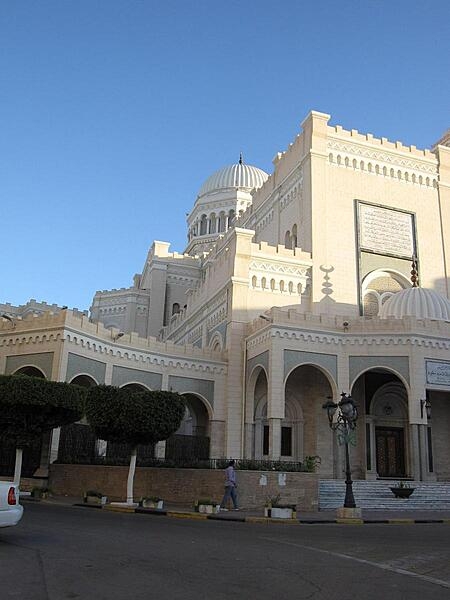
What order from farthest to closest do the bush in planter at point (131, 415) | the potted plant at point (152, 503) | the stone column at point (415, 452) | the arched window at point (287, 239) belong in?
1. the arched window at point (287, 239)
2. the stone column at point (415, 452)
3. the bush in planter at point (131, 415)
4. the potted plant at point (152, 503)

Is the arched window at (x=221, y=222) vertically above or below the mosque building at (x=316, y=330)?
above

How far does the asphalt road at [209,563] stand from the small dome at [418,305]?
18138mm

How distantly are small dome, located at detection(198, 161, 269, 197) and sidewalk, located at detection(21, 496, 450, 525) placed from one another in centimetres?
4183

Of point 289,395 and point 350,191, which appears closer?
point 289,395

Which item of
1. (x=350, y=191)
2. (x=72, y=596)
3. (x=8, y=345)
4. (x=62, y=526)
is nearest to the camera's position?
(x=72, y=596)

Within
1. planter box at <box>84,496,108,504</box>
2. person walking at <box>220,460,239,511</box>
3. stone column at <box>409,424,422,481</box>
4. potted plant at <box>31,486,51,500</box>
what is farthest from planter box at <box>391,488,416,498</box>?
potted plant at <box>31,486,51,500</box>

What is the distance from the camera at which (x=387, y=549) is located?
11.2 m

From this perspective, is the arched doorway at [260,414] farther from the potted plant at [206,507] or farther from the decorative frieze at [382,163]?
the decorative frieze at [382,163]

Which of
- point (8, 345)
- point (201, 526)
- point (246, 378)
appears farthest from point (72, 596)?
point (246, 378)

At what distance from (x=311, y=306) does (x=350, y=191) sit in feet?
24.6

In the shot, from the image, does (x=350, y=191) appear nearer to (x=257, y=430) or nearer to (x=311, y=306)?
(x=311, y=306)

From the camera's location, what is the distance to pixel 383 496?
2450cm

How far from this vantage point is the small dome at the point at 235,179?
60.0 meters

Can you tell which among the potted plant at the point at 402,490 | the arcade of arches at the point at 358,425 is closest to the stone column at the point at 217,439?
the arcade of arches at the point at 358,425
